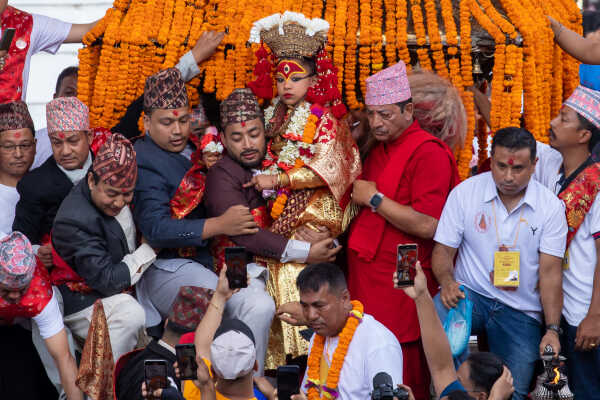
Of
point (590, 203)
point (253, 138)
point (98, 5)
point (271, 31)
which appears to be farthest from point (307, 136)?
point (98, 5)

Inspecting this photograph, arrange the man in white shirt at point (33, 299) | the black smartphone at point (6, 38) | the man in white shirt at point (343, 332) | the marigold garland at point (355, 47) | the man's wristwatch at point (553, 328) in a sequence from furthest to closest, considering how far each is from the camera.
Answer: the marigold garland at point (355, 47)
the black smartphone at point (6, 38)
the man's wristwatch at point (553, 328)
the man in white shirt at point (33, 299)
the man in white shirt at point (343, 332)

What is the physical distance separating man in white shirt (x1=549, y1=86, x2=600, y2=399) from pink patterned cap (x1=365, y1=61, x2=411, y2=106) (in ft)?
2.94

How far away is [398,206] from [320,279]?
102 centimetres

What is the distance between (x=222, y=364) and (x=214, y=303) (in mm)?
572

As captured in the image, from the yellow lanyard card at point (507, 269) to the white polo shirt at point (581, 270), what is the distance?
360 millimetres

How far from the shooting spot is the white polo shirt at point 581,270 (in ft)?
15.9

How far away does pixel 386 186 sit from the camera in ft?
17.1

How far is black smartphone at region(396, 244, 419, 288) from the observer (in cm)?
404

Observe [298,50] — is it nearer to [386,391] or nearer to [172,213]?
[172,213]

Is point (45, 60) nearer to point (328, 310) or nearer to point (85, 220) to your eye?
point (85, 220)

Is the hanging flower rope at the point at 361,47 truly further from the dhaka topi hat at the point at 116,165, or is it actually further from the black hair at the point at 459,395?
the black hair at the point at 459,395

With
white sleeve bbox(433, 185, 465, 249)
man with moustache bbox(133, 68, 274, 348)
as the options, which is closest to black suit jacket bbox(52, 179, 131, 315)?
man with moustache bbox(133, 68, 274, 348)

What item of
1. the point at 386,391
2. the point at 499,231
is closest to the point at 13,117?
the point at 499,231

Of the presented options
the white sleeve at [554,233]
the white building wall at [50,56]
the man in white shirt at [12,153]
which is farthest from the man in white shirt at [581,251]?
the white building wall at [50,56]
